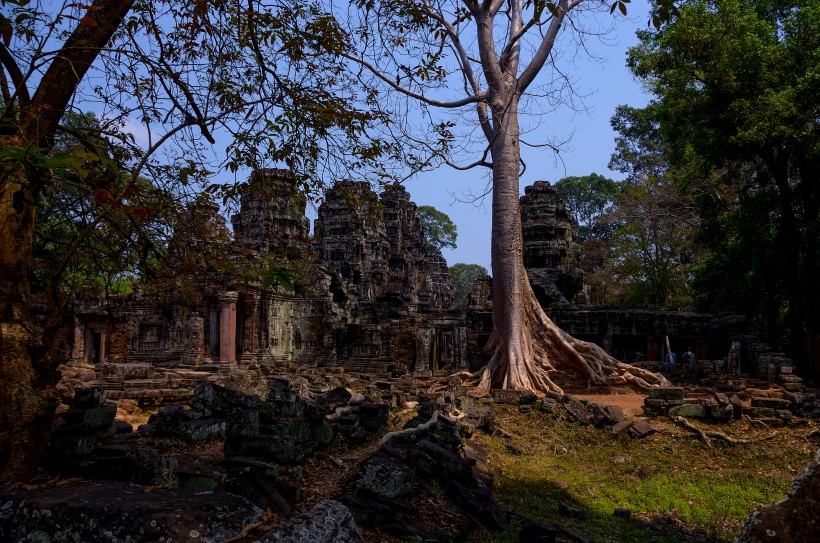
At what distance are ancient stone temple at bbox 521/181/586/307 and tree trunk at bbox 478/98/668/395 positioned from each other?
7.58m

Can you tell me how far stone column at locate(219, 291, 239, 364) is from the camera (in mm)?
20672

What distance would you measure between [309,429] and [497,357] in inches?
334

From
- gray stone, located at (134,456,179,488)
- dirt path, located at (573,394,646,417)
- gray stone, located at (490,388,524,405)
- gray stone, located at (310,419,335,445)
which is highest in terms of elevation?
gray stone, located at (134,456,179,488)

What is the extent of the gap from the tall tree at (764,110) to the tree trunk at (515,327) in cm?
523

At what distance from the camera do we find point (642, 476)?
8.49 m

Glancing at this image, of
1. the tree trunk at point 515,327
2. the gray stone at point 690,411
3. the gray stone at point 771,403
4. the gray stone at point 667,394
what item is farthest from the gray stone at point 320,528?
the tree trunk at point 515,327

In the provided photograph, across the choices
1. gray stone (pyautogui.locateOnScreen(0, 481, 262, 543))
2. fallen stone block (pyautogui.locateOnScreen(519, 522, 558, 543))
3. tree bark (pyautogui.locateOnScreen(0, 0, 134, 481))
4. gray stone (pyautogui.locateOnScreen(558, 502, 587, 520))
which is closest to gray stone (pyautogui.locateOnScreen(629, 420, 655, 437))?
gray stone (pyautogui.locateOnScreen(558, 502, 587, 520))

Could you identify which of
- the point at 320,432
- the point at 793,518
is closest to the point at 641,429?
the point at 320,432

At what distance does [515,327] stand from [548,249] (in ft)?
35.9

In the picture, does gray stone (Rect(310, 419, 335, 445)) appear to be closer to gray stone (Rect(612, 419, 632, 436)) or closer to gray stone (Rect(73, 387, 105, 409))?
gray stone (Rect(73, 387, 105, 409))

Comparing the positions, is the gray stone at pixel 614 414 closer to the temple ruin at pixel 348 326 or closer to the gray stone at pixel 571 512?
the gray stone at pixel 571 512

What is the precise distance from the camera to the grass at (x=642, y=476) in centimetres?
667

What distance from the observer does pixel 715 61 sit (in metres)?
15.2

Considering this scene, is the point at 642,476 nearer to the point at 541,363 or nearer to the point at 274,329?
the point at 541,363
